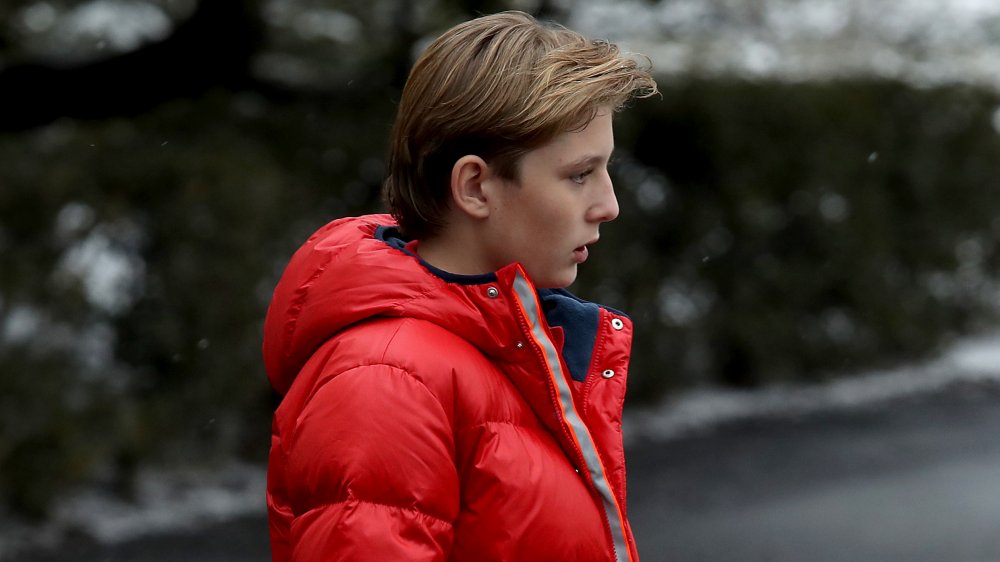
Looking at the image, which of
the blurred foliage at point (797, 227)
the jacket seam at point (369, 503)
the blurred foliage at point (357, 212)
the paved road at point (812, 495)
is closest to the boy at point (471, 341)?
the jacket seam at point (369, 503)

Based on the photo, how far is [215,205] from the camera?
18.3 feet

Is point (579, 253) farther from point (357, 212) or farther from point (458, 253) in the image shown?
point (357, 212)

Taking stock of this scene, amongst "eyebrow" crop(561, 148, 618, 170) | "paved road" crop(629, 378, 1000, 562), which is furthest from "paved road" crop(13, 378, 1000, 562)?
"eyebrow" crop(561, 148, 618, 170)

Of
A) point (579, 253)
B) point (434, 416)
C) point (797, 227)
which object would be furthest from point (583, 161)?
point (797, 227)

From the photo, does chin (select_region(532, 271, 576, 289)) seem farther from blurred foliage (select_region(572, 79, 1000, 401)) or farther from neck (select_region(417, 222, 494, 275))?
blurred foliage (select_region(572, 79, 1000, 401))

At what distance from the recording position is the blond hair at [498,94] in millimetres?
1744

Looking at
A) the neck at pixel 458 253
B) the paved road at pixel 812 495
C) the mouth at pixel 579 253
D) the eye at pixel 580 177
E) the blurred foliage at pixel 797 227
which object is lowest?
the neck at pixel 458 253

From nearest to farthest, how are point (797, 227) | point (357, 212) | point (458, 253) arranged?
point (458, 253) < point (357, 212) < point (797, 227)

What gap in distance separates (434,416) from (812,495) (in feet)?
16.3

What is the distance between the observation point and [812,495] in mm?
6301

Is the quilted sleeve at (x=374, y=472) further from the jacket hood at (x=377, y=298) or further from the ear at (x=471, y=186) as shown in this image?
the ear at (x=471, y=186)

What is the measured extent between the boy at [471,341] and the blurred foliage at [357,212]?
114 inches

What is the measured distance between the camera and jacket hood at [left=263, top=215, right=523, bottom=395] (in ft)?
5.80

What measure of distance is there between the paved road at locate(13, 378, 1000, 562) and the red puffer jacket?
3670mm
